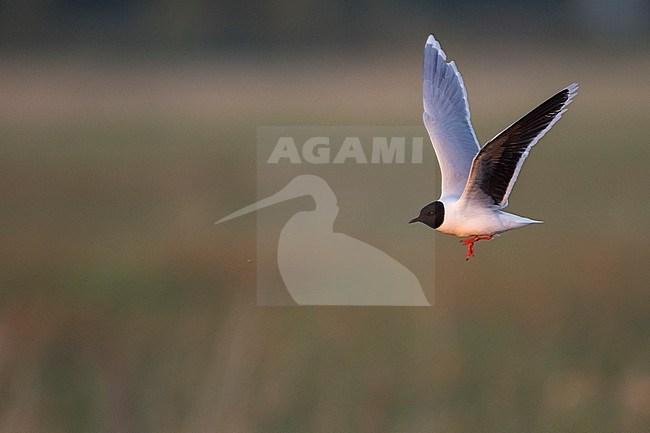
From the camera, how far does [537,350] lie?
245 inches

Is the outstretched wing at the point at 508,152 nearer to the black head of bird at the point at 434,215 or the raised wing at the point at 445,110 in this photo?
the black head of bird at the point at 434,215

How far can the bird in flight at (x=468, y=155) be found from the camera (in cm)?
266

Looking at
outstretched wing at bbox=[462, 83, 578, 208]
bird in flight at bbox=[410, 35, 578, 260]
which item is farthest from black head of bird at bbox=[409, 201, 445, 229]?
outstretched wing at bbox=[462, 83, 578, 208]

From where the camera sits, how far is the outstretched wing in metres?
2.61

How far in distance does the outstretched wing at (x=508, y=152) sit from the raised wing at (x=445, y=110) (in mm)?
251

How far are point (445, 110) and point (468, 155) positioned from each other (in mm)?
166

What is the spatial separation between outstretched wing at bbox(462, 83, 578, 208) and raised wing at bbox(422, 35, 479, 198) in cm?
25

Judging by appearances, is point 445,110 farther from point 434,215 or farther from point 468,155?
point 434,215

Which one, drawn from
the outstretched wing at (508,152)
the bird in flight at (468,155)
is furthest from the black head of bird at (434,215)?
the outstretched wing at (508,152)

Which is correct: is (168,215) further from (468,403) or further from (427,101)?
(427,101)

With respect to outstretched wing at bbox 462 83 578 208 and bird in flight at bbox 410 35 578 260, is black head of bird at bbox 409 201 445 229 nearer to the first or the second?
bird in flight at bbox 410 35 578 260

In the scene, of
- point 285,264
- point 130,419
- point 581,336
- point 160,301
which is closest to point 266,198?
point 285,264

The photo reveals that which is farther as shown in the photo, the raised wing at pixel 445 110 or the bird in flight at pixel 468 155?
the raised wing at pixel 445 110

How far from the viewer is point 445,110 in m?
3.18
